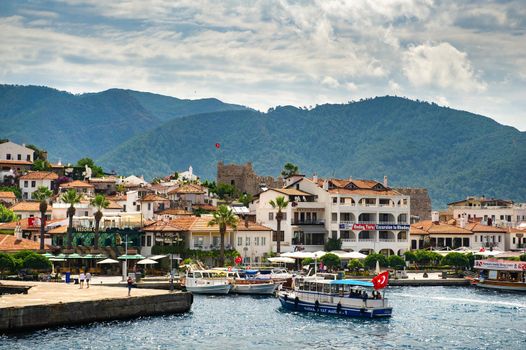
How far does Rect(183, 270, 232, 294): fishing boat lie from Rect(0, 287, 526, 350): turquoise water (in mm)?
5318

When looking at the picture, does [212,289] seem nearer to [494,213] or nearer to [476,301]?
[476,301]

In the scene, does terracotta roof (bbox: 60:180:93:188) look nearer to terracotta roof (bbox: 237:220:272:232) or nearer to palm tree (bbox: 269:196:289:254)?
terracotta roof (bbox: 237:220:272:232)

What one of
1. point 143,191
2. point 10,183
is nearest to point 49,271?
point 143,191

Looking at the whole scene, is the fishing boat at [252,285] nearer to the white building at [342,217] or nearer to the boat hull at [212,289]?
the boat hull at [212,289]

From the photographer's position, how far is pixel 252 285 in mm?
99875

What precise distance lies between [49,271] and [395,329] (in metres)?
45.4

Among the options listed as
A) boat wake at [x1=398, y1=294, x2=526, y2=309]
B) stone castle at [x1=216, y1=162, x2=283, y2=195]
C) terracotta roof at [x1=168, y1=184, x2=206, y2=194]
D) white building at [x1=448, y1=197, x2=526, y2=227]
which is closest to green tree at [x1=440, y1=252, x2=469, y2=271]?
boat wake at [x1=398, y1=294, x2=526, y2=309]

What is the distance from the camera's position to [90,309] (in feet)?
232

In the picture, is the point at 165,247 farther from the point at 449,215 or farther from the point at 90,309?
the point at 449,215

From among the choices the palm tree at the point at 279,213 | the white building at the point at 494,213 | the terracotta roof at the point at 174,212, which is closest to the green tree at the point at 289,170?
the white building at the point at 494,213

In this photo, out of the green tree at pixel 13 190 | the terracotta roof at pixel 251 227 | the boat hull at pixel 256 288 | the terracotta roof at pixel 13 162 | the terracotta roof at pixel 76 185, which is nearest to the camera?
the boat hull at pixel 256 288

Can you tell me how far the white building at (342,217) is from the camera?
433 ft

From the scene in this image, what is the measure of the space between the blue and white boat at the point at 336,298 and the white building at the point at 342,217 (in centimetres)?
4220

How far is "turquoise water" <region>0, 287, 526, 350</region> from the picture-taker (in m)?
63.8
